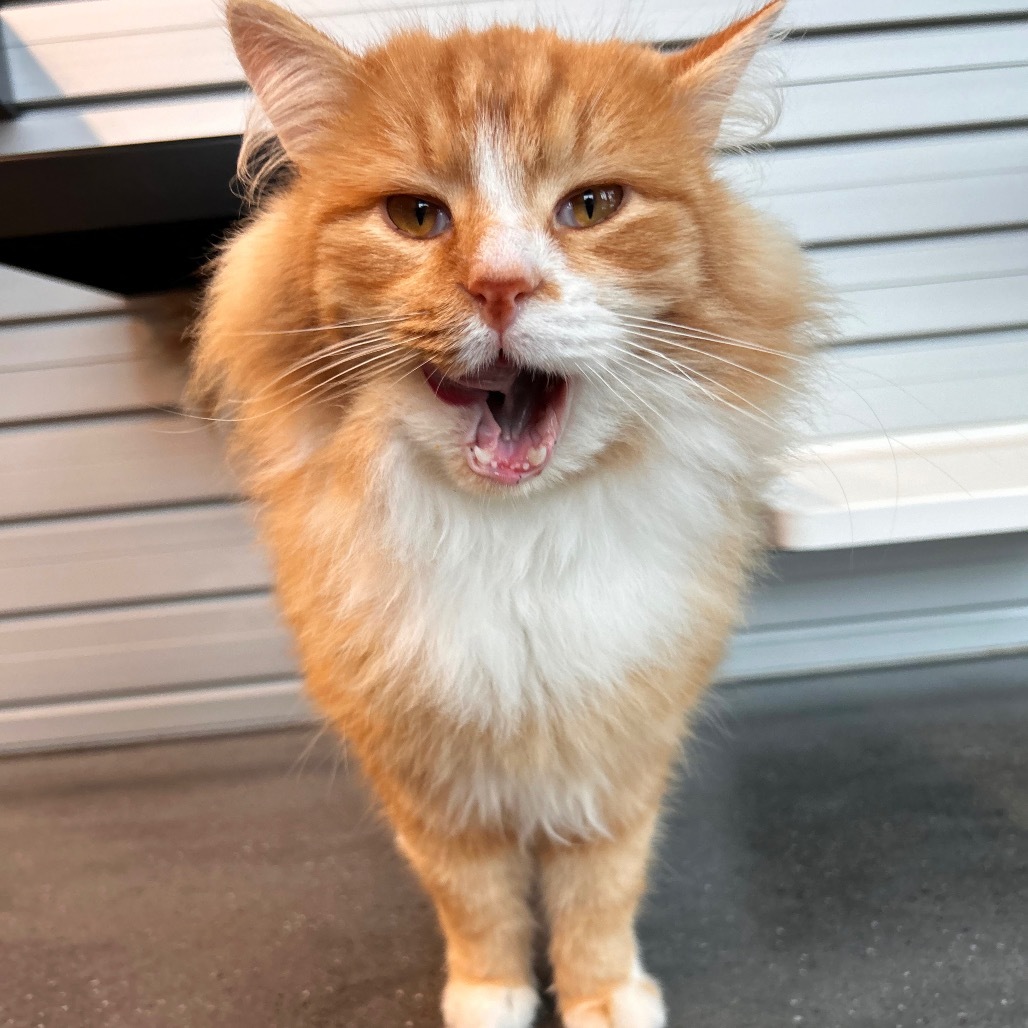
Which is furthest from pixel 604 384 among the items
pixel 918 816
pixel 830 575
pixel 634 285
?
pixel 830 575

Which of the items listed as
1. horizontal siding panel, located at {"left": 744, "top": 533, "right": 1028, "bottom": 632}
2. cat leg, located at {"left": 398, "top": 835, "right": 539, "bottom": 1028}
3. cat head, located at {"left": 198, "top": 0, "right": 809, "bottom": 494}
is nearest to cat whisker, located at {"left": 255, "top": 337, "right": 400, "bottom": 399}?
cat head, located at {"left": 198, "top": 0, "right": 809, "bottom": 494}

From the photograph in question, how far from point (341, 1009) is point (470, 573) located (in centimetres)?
67

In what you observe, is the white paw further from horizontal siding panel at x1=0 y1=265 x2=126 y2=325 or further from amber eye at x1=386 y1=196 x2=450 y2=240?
horizontal siding panel at x1=0 y1=265 x2=126 y2=325

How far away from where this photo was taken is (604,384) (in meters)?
0.77

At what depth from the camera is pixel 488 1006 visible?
1.01m

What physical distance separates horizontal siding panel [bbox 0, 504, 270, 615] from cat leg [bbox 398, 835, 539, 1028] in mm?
958

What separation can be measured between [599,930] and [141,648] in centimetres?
131

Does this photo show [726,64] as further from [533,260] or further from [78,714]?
[78,714]

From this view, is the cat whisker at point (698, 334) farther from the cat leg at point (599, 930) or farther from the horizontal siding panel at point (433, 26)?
the horizontal siding panel at point (433, 26)

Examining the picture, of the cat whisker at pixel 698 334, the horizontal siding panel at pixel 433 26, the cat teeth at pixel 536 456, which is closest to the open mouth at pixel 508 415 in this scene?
the cat teeth at pixel 536 456

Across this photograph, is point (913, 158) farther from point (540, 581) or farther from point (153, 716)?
point (153, 716)

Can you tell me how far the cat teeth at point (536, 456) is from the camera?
0.77 m

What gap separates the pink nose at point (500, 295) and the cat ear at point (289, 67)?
36 centimetres

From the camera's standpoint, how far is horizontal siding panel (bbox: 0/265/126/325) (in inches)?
64.1
